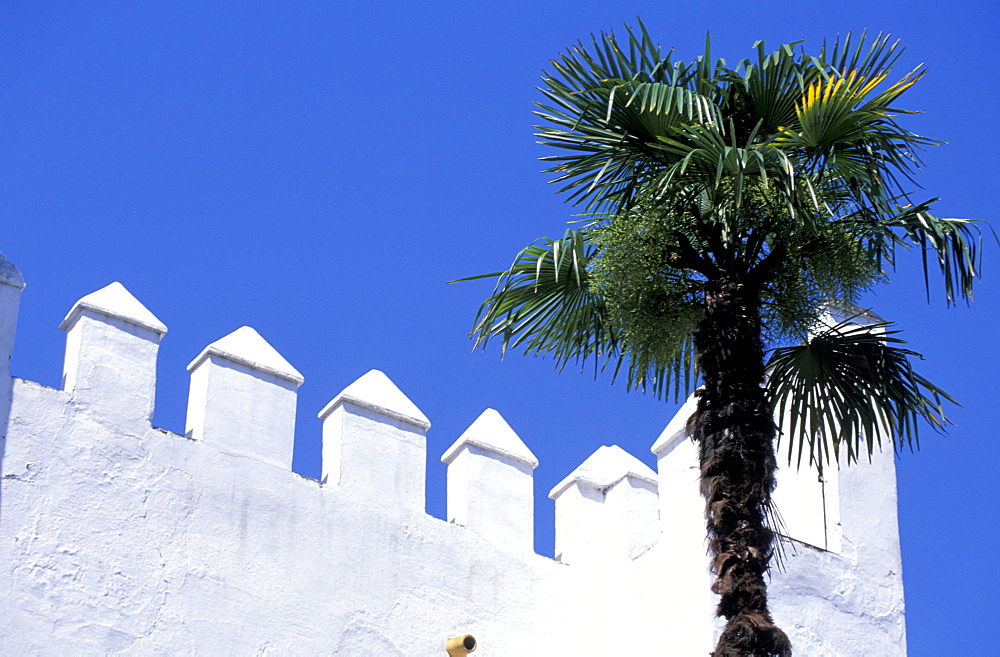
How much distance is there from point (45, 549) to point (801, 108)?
5591mm

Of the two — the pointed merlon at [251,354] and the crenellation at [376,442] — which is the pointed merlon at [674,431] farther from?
the pointed merlon at [251,354]

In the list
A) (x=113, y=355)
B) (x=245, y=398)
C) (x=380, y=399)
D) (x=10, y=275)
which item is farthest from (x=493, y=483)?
(x=10, y=275)

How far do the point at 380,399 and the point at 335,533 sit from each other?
1276 millimetres

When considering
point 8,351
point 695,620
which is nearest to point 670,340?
point 695,620

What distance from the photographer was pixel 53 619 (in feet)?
30.5

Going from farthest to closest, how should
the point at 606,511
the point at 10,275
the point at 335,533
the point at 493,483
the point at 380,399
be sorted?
the point at 606,511, the point at 493,483, the point at 380,399, the point at 335,533, the point at 10,275

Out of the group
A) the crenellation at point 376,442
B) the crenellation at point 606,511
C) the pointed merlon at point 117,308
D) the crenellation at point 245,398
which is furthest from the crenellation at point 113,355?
the crenellation at point 606,511

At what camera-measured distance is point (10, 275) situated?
9.95 metres

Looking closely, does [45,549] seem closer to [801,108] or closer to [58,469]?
[58,469]

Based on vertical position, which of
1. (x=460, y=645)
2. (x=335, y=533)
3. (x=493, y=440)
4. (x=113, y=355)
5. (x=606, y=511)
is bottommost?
(x=460, y=645)

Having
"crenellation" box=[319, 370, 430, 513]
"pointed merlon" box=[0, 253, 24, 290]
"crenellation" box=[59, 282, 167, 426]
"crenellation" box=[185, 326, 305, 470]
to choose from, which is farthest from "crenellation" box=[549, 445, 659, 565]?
"pointed merlon" box=[0, 253, 24, 290]

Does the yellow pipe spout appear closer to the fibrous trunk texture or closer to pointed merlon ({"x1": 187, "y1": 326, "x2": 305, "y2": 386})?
pointed merlon ({"x1": 187, "y1": 326, "x2": 305, "y2": 386})

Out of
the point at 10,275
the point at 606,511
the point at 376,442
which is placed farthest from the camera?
the point at 606,511

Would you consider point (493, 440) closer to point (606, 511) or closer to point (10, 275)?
point (606, 511)
